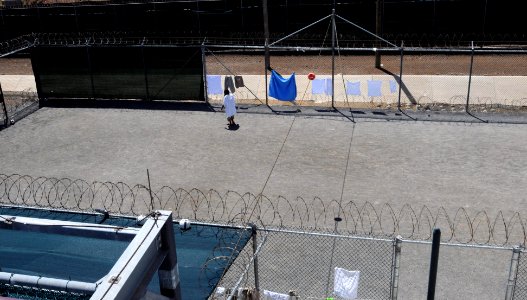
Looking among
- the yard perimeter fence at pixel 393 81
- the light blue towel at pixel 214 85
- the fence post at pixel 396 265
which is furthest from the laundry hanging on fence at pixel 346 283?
the light blue towel at pixel 214 85

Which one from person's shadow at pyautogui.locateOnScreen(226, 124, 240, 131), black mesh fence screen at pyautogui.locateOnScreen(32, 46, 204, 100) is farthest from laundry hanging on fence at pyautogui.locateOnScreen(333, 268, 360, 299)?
black mesh fence screen at pyautogui.locateOnScreen(32, 46, 204, 100)

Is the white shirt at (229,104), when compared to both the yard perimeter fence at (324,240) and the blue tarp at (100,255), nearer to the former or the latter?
the yard perimeter fence at (324,240)

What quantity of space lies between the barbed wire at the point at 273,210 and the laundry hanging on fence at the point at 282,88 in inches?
277

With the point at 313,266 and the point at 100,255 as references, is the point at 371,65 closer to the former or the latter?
the point at 313,266

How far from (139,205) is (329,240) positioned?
5.06 m

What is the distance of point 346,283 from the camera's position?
10.8 metres

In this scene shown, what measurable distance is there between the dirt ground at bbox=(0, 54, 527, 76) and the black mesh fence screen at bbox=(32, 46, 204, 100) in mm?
3064

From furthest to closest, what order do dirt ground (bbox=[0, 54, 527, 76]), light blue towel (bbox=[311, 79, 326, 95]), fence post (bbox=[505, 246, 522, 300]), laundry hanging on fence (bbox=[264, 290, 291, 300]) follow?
dirt ground (bbox=[0, 54, 527, 76]) < light blue towel (bbox=[311, 79, 326, 95]) < laundry hanging on fence (bbox=[264, 290, 291, 300]) < fence post (bbox=[505, 246, 522, 300])

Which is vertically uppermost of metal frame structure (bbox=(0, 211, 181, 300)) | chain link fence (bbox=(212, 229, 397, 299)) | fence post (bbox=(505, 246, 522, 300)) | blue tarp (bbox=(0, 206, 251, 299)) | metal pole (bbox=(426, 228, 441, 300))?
metal frame structure (bbox=(0, 211, 181, 300))

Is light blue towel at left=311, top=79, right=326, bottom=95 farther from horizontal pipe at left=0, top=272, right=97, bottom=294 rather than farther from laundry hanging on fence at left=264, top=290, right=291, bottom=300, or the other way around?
horizontal pipe at left=0, top=272, right=97, bottom=294

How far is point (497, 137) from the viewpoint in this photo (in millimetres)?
18453

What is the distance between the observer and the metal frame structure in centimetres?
500

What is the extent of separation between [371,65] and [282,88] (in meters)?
7.37

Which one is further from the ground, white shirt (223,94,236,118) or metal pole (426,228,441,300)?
metal pole (426,228,441,300)
